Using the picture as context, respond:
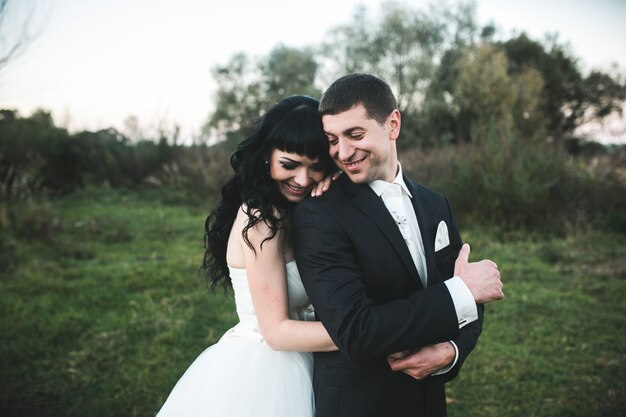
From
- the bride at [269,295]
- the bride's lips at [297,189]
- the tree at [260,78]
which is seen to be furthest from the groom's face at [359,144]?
the tree at [260,78]

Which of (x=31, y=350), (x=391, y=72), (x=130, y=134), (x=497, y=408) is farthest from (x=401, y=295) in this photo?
(x=391, y=72)

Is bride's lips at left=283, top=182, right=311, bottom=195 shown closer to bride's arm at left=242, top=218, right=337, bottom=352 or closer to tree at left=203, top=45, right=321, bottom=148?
bride's arm at left=242, top=218, right=337, bottom=352

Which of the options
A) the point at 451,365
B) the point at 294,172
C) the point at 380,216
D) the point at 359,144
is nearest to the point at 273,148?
the point at 294,172

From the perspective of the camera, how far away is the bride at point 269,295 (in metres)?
2.00

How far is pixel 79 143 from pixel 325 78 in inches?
514

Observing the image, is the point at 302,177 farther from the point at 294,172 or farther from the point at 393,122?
the point at 393,122

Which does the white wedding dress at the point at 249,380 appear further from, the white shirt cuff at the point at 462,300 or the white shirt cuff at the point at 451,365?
Answer: the white shirt cuff at the point at 462,300

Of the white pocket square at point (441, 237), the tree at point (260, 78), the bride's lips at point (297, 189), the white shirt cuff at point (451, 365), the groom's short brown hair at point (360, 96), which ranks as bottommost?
the white shirt cuff at point (451, 365)

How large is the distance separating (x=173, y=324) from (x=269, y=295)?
3645mm

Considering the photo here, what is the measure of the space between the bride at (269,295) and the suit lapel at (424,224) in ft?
1.41

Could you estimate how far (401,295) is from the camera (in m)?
1.84

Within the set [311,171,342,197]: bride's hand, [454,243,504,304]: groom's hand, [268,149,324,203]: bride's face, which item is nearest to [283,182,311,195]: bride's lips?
[268,149,324,203]: bride's face

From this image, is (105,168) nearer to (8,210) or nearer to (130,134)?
(130,134)

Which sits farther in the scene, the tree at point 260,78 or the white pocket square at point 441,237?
the tree at point 260,78
